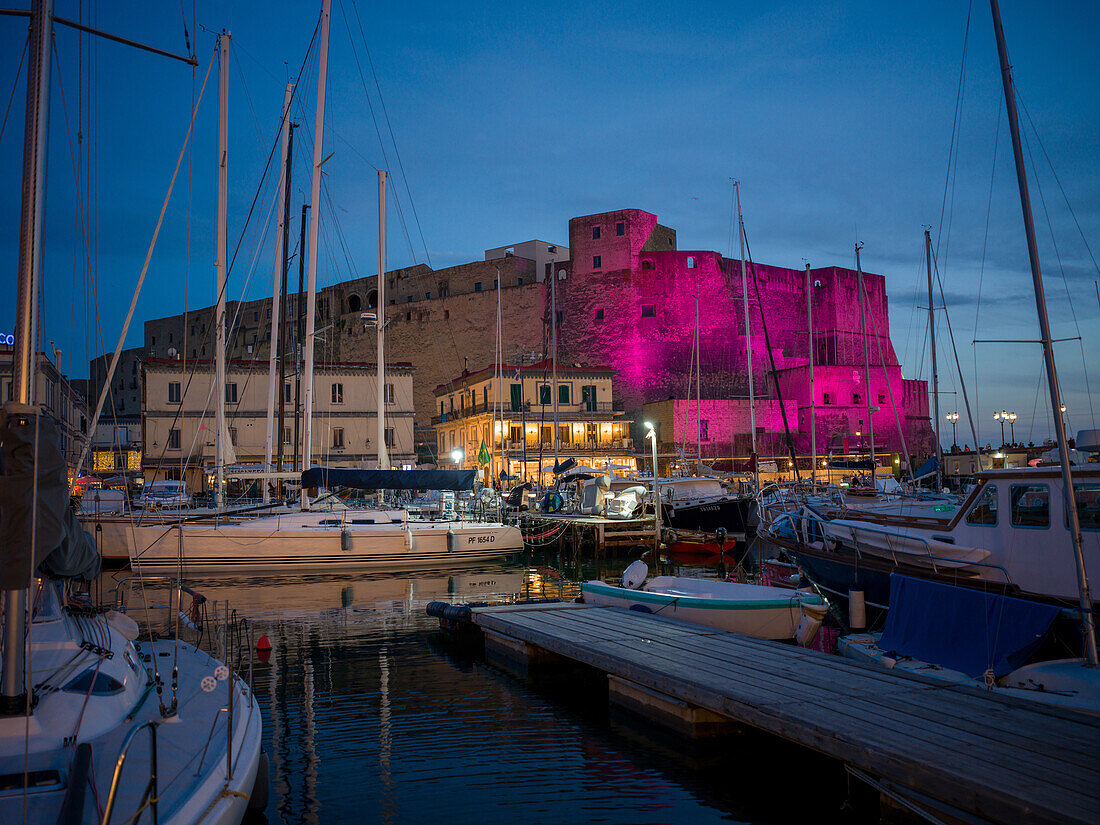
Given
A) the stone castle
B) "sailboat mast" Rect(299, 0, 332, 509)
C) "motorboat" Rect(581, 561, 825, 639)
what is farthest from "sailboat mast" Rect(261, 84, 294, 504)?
the stone castle

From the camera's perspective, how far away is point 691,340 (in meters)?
54.8

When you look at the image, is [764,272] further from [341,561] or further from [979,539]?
[979,539]

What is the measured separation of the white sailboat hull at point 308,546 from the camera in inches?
770

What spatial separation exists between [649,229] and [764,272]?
31.4 ft

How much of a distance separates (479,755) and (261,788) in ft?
7.44

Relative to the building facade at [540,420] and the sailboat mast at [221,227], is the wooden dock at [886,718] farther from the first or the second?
the building facade at [540,420]

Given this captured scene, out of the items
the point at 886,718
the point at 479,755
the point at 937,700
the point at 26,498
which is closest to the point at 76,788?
the point at 26,498

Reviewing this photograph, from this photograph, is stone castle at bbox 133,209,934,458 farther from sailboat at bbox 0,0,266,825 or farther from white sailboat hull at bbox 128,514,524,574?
sailboat at bbox 0,0,266,825

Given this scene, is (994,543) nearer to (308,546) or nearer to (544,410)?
(308,546)

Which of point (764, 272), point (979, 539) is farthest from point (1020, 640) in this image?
point (764, 272)

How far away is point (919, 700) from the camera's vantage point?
674cm

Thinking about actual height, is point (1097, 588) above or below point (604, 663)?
above

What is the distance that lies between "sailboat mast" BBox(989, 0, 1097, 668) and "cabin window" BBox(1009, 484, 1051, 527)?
585 millimetres

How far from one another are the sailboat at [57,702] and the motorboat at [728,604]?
6635mm
